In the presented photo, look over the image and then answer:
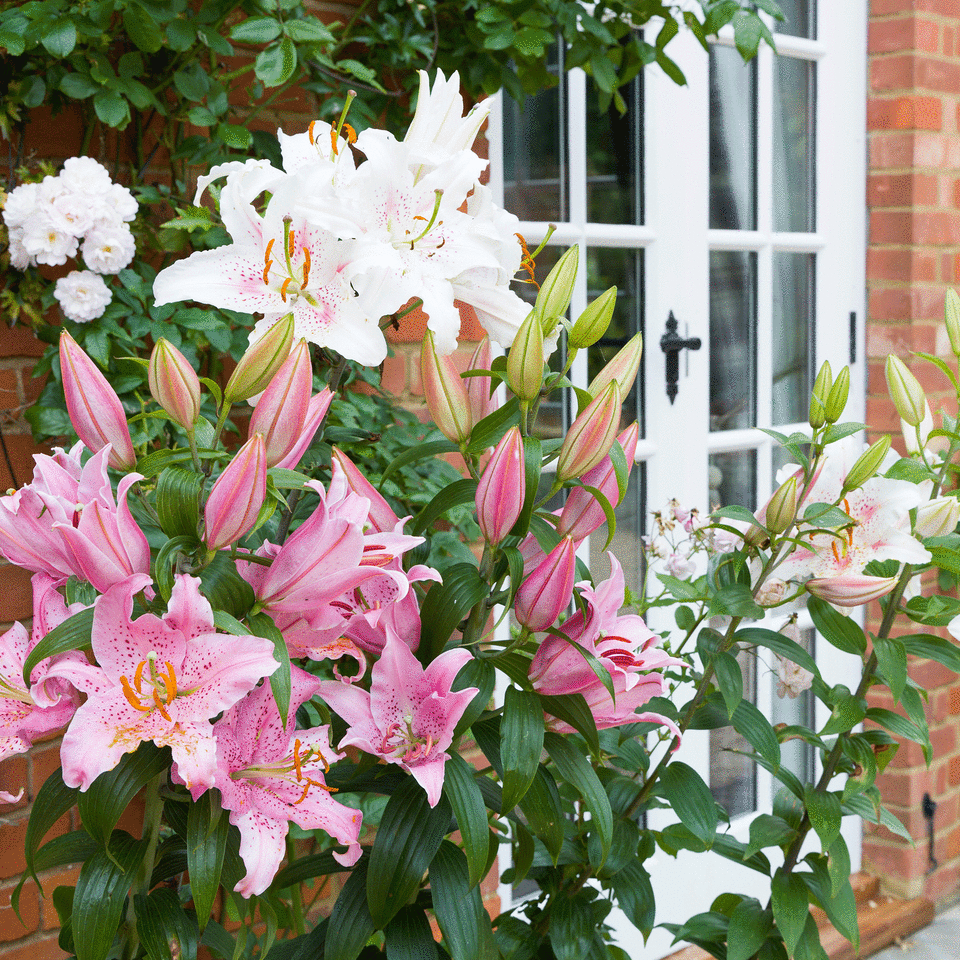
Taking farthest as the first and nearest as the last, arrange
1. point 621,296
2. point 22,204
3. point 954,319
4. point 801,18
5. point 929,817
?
point 929,817 < point 801,18 < point 621,296 < point 22,204 < point 954,319

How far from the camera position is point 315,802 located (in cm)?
72

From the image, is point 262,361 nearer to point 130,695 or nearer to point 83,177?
point 130,695

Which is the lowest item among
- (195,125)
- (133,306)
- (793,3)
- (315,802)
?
(315,802)

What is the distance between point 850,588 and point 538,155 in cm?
116

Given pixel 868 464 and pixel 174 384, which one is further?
pixel 868 464

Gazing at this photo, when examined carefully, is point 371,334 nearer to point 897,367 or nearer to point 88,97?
point 897,367

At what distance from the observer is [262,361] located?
2.26ft

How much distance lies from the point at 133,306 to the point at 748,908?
41.2 inches

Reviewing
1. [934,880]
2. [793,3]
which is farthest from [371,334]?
[934,880]

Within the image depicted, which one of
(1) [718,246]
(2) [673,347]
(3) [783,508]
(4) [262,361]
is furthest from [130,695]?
(1) [718,246]

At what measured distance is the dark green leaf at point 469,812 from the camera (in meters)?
0.72

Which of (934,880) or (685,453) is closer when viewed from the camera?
(685,453)

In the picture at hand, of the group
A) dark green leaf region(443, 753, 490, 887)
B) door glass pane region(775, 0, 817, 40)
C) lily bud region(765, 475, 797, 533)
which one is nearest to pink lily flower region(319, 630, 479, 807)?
dark green leaf region(443, 753, 490, 887)

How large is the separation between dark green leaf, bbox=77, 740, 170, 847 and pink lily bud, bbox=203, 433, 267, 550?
0.49 ft
